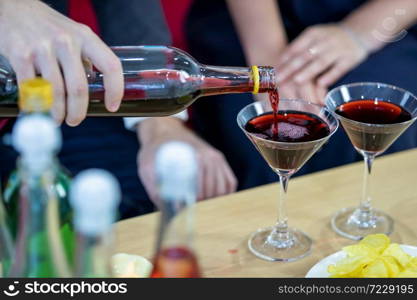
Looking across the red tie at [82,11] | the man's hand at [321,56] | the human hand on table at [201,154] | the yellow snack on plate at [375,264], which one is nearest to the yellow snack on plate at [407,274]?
the yellow snack on plate at [375,264]

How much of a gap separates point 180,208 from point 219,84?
1.37 ft

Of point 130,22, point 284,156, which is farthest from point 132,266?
point 130,22

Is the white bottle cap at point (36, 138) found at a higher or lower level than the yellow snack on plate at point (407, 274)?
higher

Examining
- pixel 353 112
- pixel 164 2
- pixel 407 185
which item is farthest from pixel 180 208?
pixel 164 2

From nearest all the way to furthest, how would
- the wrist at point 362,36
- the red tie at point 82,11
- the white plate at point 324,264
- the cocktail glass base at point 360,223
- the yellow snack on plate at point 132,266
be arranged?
the yellow snack on plate at point 132,266
the white plate at point 324,264
the cocktail glass base at point 360,223
the wrist at point 362,36
the red tie at point 82,11

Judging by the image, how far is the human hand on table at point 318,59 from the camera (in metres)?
1.50

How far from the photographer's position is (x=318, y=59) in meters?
1.54

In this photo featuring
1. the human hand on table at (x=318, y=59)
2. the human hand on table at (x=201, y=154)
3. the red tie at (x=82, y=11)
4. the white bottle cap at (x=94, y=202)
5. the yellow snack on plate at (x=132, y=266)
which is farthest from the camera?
the red tie at (x=82, y=11)

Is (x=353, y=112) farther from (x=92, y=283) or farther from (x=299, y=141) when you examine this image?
(x=92, y=283)

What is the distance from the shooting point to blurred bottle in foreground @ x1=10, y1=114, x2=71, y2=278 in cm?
53

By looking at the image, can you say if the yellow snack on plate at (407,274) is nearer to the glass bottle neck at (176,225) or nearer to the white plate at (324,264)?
the white plate at (324,264)

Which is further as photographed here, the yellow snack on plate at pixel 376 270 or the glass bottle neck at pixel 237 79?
the glass bottle neck at pixel 237 79

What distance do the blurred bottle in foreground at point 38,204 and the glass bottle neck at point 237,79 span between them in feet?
1.18

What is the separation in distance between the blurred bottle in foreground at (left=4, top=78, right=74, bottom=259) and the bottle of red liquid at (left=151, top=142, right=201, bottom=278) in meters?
0.10
